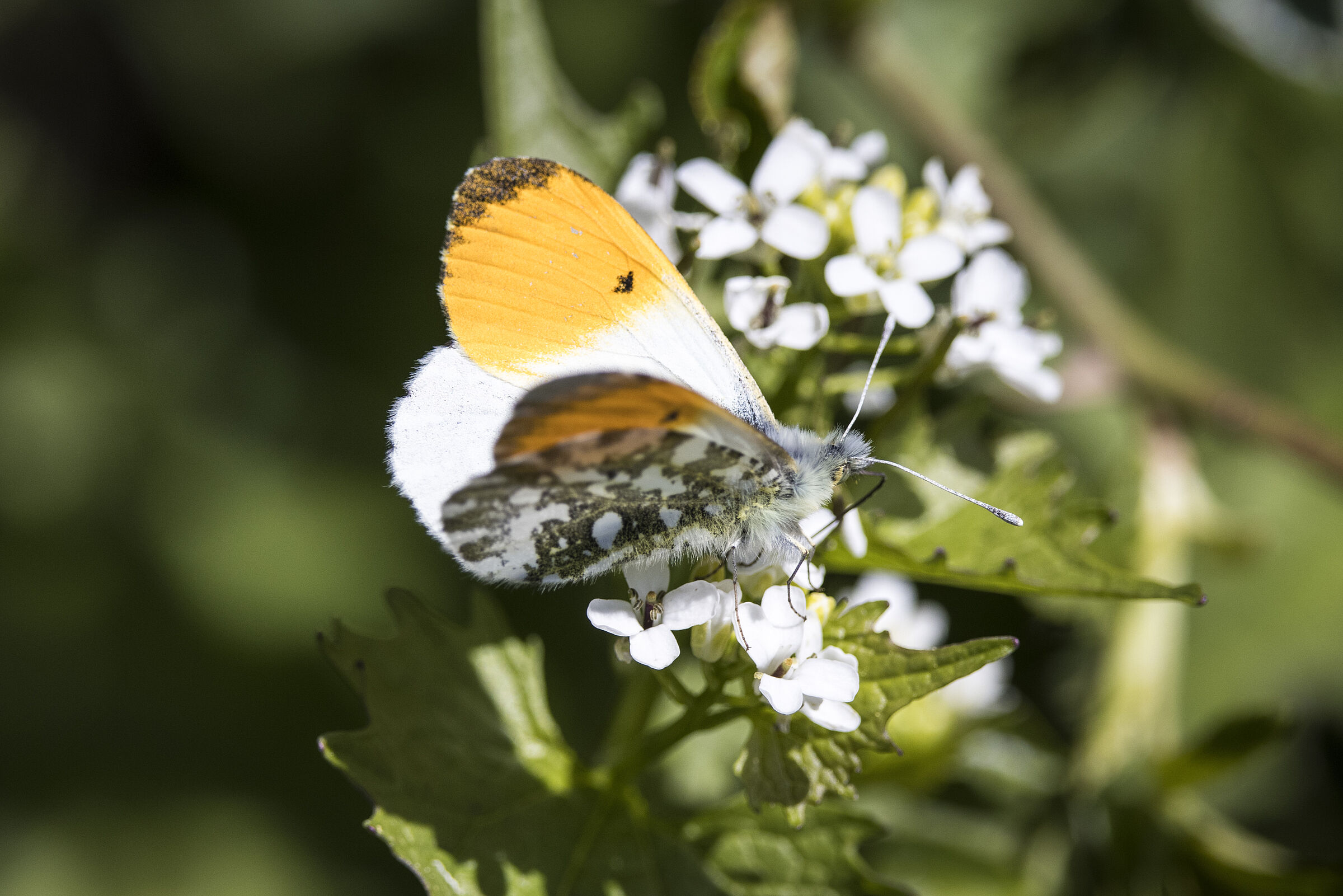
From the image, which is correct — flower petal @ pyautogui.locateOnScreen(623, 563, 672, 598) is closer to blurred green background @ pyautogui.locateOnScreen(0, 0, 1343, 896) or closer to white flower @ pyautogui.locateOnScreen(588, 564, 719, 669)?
white flower @ pyautogui.locateOnScreen(588, 564, 719, 669)

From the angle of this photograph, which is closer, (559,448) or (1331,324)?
(559,448)

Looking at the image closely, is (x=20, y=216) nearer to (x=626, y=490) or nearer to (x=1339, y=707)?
(x=626, y=490)

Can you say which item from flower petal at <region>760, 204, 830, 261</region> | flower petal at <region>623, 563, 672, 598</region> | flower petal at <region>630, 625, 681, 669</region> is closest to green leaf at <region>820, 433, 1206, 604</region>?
flower petal at <region>623, 563, 672, 598</region>

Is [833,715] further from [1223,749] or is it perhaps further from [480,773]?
[1223,749]

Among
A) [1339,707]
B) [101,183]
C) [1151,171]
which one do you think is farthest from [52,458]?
[1339,707]

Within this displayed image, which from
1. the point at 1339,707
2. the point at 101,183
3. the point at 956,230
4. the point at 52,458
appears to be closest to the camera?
the point at 956,230

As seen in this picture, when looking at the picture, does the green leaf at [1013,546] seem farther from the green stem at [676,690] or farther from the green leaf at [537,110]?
the green leaf at [537,110]

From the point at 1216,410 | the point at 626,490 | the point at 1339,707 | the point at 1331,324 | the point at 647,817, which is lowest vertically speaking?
the point at 1339,707

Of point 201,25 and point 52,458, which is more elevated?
point 201,25
